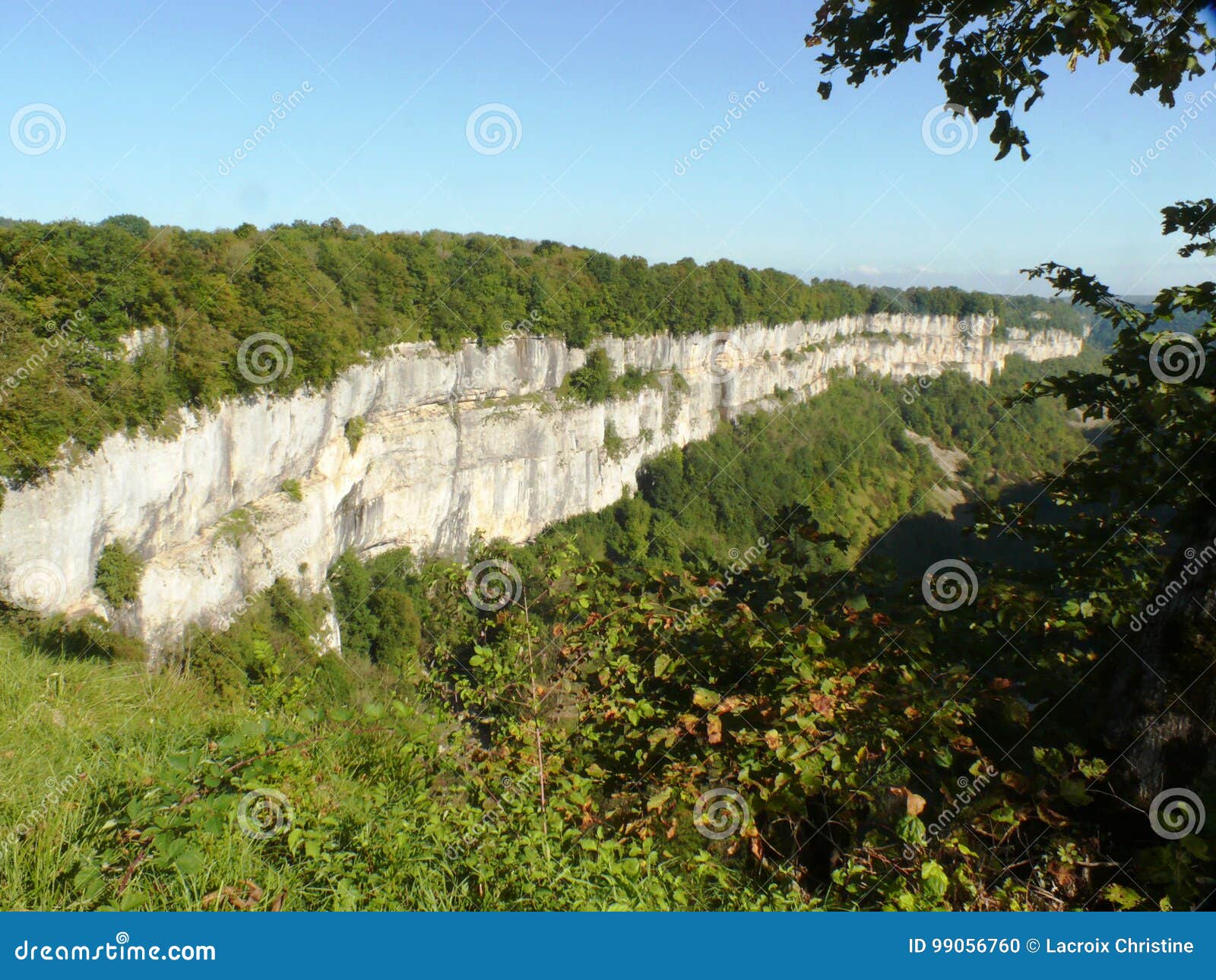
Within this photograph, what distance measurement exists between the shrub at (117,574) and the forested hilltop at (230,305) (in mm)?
3003

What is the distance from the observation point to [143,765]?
3.06m

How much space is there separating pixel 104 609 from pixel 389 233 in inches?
676

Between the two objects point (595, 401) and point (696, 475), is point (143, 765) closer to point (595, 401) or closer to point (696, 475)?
point (595, 401)

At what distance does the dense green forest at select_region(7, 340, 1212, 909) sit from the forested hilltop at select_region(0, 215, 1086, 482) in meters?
16.2

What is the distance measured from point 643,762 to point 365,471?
28779 millimetres

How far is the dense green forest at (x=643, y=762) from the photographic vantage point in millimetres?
2576

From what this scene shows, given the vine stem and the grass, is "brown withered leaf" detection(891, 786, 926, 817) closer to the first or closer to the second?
the vine stem

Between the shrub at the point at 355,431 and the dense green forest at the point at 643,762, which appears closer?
the dense green forest at the point at 643,762

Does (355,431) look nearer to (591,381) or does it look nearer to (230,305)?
(230,305)

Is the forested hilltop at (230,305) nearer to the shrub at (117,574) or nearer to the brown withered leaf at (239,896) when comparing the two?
the shrub at (117,574)

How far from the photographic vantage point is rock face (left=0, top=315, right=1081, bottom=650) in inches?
774

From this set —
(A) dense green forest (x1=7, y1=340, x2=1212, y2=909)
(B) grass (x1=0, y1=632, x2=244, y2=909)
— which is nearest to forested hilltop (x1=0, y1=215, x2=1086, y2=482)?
(B) grass (x1=0, y1=632, x2=244, y2=909)

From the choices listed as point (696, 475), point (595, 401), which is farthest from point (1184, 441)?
point (696, 475)

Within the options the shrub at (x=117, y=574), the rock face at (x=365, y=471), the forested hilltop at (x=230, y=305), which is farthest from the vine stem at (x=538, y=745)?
the shrub at (x=117, y=574)
